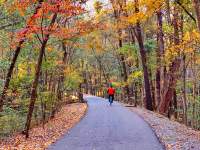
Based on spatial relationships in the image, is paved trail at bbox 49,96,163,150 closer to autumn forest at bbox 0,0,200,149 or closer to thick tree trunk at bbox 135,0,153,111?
autumn forest at bbox 0,0,200,149

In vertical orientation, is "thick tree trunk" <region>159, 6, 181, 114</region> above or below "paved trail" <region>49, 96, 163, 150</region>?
above

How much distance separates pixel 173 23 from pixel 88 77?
61105 mm

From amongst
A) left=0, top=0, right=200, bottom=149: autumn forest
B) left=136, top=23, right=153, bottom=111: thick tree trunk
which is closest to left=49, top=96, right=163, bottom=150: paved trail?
left=0, top=0, right=200, bottom=149: autumn forest

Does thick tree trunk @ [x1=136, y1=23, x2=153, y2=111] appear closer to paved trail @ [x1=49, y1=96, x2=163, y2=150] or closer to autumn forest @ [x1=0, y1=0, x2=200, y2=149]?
autumn forest @ [x1=0, y1=0, x2=200, y2=149]

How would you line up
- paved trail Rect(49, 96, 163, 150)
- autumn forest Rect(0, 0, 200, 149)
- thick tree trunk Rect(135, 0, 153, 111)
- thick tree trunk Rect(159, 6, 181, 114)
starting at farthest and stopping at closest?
→ thick tree trunk Rect(135, 0, 153, 111) → thick tree trunk Rect(159, 6, 181, 114) → autumn forest Rect(0, 0, 200, 149) → paved trail Rect(49, 96, 163, 150)

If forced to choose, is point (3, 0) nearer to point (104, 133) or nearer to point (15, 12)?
point (15, 12)

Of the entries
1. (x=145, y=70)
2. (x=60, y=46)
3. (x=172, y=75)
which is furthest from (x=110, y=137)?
(x=60, y=46)

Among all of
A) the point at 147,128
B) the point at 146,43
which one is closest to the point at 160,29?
the point at 146,43

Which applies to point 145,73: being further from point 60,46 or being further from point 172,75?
point 60,46

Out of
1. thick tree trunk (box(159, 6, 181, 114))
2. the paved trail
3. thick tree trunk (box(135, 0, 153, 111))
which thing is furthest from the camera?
thick tree trunk (box(135, 0, 153, 111))

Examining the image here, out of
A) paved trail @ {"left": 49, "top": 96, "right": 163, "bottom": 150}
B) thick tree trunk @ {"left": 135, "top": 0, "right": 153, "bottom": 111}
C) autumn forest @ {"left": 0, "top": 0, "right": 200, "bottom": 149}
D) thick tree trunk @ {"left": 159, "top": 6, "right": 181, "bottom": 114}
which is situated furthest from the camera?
thick tree trunk @ {"left": 135, "top": 0, "right": 153, "bottom": 111}

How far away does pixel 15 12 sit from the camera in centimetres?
1995

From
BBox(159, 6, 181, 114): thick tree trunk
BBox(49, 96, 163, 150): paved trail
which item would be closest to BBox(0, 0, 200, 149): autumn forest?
BBox(159, 6, 181, 114): thick tree trunk

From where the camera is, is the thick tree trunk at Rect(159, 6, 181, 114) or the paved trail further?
the thick tree trunk at Rect(159, 6, 181, 114)
